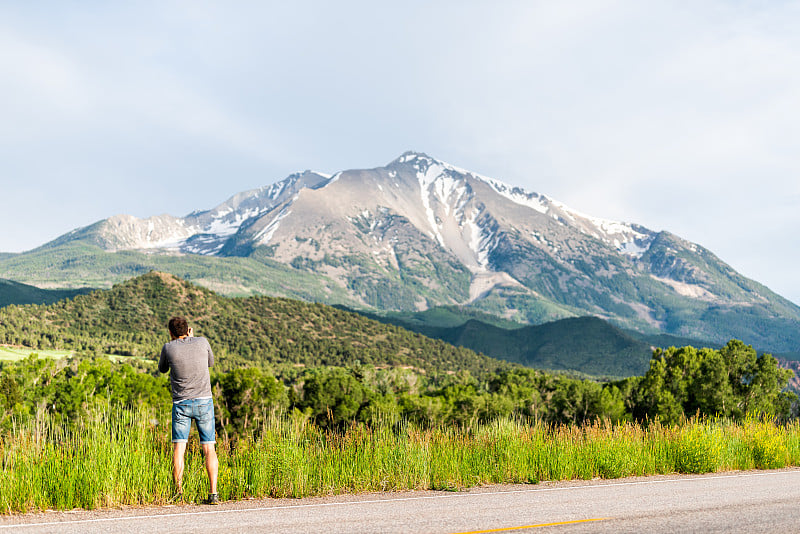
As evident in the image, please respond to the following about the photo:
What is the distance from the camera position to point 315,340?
6742 inches

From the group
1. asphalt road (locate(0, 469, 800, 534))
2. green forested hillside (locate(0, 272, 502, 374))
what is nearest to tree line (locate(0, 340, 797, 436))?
asphalt road (locate(0, 469, 800, 534))

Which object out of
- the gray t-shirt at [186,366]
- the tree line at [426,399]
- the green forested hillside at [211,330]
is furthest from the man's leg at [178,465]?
the green forested hillside at [211,330]

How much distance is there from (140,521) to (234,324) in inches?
6621

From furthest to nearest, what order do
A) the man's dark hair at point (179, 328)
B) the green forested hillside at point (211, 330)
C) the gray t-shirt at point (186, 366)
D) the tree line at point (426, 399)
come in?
the green forested hillside at point (211, 330) < the tree line at point (426, 399) < the man's dark hair at point (179, 328) < the gray t-shirt at point (186, 366)

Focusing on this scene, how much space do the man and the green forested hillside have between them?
114774mm

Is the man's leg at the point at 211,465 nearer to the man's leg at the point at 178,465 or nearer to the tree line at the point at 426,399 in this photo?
the man's leg at the point at 178,465

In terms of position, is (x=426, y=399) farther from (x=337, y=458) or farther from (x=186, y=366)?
(x=186, y=366)

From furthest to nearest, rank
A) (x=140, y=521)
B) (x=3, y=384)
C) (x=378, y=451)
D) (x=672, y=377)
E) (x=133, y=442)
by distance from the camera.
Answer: (x=672, y=377) → (x=3, y=384) → (x=378, y=451) → (x=133, y=442) → (x=140, y=521)

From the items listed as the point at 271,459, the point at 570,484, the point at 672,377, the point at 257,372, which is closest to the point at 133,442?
the point at 271,459

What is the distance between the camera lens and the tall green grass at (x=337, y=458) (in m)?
9.30

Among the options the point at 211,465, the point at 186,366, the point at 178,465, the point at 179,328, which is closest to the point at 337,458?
the point at 211,465

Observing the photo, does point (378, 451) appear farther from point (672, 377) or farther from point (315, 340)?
point (315, 340)

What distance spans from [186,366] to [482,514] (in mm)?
5176

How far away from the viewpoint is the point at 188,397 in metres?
9.52
